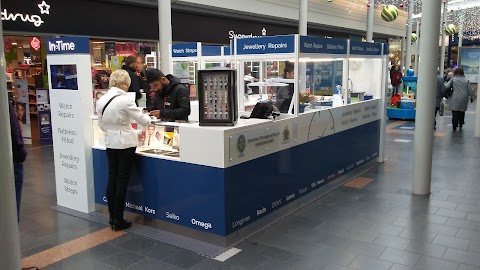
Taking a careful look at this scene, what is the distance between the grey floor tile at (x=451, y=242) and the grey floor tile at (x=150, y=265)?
245 cm

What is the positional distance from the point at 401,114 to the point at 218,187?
33.9 ft

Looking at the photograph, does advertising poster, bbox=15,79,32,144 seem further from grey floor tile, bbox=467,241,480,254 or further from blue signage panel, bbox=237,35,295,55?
grey floor tile, bbox=467,241,480,254

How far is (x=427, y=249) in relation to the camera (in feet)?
13.2

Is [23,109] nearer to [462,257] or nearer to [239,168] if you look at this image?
[239,168]

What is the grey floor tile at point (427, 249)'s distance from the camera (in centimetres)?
393

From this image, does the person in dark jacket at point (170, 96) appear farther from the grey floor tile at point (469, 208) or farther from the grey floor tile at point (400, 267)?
the grey floor tile at point (469, 208)

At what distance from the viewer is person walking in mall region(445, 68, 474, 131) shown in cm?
1086

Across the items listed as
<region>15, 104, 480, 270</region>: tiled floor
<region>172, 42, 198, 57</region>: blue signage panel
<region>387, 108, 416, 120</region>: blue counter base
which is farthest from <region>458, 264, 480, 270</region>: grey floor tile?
<region>387, 108, 416, 120</region>: blue counter base

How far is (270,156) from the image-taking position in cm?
468

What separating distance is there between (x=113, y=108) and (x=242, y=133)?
1301 millimetres

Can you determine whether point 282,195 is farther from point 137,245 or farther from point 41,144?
point 41,144

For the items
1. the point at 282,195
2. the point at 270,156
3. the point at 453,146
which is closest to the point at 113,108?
the point at 270,156

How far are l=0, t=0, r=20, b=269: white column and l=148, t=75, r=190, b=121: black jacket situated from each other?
286cm

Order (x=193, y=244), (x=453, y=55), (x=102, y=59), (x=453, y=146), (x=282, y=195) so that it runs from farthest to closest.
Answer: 1. (x=453, y=55)
2. (x=102, y=59)
3. (x=453, y=146)
4. (x=282, y=195)
5. (x=193, y=244)
